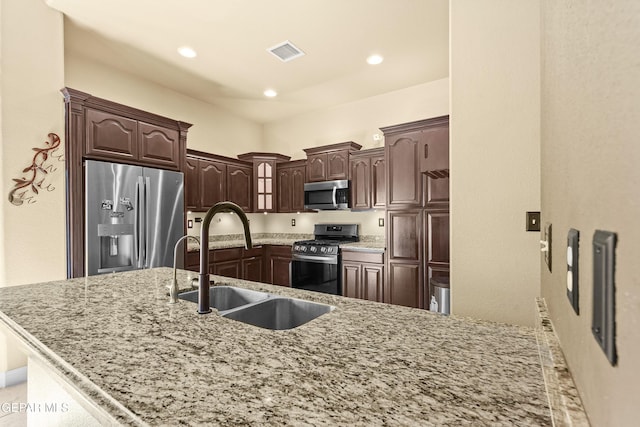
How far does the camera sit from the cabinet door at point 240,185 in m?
4.46

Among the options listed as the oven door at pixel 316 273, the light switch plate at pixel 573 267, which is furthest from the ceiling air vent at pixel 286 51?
the light switch plate at pixel 573 267

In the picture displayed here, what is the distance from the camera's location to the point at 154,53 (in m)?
3.11

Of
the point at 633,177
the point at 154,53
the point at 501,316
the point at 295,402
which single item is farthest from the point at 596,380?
the point at 154,53

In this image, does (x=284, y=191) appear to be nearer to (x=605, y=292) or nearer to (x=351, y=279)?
(x=351, y=279)

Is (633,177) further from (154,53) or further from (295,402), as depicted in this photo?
(154,53)

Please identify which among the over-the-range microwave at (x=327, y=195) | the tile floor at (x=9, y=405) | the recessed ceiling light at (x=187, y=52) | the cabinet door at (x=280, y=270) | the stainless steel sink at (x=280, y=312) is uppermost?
the recessed ceiling light at (x=187, y=52)

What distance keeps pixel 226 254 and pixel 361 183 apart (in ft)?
6.66

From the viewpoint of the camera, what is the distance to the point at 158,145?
10.3 ft

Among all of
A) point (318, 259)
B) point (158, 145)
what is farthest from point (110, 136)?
point (318, 259)

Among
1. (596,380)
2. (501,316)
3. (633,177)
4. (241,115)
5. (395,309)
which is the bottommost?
(501,316)

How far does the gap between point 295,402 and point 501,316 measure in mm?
1365

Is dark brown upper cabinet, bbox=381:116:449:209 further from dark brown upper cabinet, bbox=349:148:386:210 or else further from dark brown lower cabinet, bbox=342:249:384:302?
dark brown lower cabinet, bbox=342:249:384:302

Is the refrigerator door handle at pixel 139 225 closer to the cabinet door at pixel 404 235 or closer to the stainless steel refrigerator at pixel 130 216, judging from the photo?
the stainless steel refrigerator at pixel 130 216

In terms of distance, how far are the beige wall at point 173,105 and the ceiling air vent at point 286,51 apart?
70.2 inches
